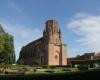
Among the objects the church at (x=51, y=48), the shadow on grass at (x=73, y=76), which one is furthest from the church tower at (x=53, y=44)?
the shadow on grass at (x=73, y=76)

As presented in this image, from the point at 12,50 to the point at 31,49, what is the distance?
116ft

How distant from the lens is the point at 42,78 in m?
21.5

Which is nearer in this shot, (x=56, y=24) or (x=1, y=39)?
(x=1, y=39)

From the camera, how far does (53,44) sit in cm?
10369

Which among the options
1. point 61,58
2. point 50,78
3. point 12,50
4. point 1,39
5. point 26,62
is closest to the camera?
point 50,78

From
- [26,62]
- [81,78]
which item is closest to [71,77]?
[81,78]

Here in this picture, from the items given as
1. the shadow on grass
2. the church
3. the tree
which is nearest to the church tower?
the church

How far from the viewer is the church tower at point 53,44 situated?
102 m

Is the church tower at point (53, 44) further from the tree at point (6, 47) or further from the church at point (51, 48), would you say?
the tree at point (6, 47)

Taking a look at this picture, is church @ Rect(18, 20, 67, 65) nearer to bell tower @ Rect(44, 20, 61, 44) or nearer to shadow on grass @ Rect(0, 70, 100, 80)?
bell tower @ Rect(44, 20, 61, 44)

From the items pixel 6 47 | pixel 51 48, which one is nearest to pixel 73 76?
pixel 6 47

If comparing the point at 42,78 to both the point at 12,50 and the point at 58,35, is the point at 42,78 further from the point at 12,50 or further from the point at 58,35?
the point at 58,35

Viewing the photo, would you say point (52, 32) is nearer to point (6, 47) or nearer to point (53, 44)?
point (53, 44)

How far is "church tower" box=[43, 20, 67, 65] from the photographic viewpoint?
10162 centimetres
